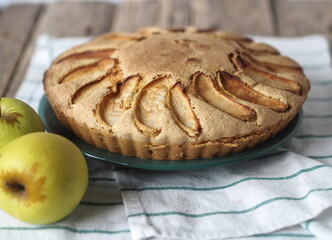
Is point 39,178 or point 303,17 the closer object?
point 39,178

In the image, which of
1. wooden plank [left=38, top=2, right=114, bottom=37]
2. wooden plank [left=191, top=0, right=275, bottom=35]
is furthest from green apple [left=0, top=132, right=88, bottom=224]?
wooden plank [left=191, top=0, right=275, bottom=35]

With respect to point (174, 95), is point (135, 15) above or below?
below

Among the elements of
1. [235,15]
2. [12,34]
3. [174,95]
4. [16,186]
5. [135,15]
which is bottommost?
[12,34]

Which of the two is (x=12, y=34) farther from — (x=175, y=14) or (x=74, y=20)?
(x=175, y=14)

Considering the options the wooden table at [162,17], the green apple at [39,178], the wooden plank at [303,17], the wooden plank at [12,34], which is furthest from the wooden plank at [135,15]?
the green apple at [39,178]

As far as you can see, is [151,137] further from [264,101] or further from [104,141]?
[264,101]

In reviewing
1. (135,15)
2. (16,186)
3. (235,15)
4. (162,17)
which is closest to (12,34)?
(135,15)

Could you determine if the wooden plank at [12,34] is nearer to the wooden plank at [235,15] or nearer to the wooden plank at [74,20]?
the wooden plank at [74,20]

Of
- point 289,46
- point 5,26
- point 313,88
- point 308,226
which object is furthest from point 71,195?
point 5,26
